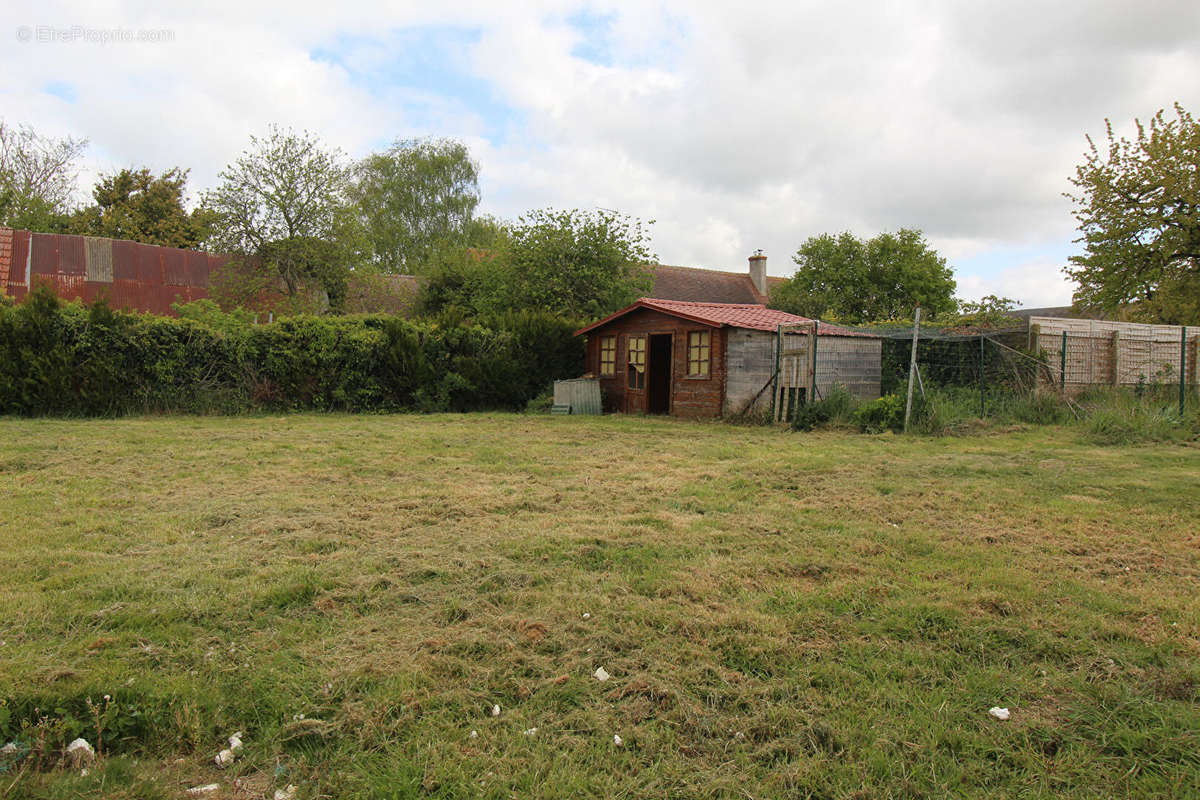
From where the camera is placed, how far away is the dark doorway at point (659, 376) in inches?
597

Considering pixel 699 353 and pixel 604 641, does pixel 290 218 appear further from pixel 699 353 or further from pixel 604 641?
pixel 604 641

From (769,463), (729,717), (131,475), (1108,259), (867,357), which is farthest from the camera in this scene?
(867,357)

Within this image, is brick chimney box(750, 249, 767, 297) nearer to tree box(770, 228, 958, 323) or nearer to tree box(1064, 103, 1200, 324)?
tree box(770, 228, 958, 323)

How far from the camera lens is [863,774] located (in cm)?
203

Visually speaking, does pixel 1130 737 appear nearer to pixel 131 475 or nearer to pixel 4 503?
pixel 4 503

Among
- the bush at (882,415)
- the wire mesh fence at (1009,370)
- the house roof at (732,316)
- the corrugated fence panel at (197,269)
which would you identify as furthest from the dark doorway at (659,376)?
the corrugated fence panel at (197,269)

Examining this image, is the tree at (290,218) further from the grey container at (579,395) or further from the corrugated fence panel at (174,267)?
the grey container at (579,395)

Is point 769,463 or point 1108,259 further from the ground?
point 1108,259

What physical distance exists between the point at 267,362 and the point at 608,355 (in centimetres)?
731

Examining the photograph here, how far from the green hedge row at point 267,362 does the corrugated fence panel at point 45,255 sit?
371 inches

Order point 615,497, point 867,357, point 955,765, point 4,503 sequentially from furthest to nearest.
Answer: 1. point 867,357
2. point 615,497
3. point 4,503
4. point 955,765

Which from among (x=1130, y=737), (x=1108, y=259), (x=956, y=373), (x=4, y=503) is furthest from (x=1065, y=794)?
(x=1108, y=259)

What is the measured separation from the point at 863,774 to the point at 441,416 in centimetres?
1256

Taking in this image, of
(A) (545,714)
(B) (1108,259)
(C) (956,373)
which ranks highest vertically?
(B) (1108,259)
